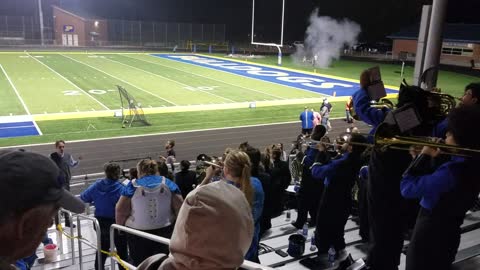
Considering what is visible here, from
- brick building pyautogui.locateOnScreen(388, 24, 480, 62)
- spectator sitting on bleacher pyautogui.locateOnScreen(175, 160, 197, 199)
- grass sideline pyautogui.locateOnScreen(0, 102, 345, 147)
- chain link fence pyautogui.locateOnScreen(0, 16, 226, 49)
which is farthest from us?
chain link fence pyautogui.locateOnScreen(0, 16, 226, 49)

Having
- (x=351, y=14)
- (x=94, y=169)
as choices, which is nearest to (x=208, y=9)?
(x=351, y=14)

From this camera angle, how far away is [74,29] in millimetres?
55031

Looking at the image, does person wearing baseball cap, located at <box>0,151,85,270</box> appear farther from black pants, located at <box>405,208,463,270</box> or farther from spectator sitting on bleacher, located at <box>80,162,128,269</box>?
spectator sitting on bleacher, located at <box>80,162,128,269</box>

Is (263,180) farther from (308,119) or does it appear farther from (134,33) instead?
(134,33)

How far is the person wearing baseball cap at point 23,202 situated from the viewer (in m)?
1.41

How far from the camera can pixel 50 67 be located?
107ft

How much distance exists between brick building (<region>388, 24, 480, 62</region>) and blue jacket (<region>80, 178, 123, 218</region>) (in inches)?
1870

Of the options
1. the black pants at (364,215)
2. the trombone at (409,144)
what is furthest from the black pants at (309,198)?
the trombone at (409,144)

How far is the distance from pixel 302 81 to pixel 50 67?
59.0 ft

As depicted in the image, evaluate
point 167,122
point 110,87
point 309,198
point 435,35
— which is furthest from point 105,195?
point 110,87

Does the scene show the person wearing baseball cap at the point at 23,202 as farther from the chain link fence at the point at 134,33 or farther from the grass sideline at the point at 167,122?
the chain link fence at the point at 134,33

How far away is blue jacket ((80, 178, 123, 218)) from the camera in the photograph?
5242mm

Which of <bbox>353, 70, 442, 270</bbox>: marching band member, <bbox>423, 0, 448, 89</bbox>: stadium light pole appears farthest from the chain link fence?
<bbox>353, 70, 442, 270</bbox>: marching band member

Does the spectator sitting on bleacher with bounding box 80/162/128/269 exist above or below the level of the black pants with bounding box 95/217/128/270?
above
